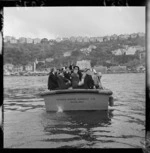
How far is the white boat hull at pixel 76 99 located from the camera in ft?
12.7

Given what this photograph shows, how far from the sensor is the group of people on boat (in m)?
3.88

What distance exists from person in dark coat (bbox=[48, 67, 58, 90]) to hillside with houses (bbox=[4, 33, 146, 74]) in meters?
0.09

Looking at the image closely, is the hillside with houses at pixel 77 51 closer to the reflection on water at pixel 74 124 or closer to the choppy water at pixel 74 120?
the choppy water at pixel 74 120

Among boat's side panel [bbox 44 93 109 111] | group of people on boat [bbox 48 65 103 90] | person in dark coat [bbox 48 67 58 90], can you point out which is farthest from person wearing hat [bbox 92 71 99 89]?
person in dark coat [bbox 48 67 58 90]

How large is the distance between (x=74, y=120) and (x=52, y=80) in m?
0.57

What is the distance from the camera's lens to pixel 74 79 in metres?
3.93

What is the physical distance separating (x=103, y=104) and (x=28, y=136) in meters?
1.00

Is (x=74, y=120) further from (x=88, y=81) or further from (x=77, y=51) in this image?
(x=77, y=51)

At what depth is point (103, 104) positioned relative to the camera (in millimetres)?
3912

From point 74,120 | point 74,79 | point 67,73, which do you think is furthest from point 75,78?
point 74,120

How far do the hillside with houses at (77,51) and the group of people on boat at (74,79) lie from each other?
0.29 ft

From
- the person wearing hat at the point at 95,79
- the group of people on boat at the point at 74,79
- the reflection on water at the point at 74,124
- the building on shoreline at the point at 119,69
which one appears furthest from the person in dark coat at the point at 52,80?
the building on shoreline at the point at 119,69

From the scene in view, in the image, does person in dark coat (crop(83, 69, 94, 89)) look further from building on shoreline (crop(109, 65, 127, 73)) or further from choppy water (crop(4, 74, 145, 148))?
building on shoreline (crop(109, 65, 127, 73))

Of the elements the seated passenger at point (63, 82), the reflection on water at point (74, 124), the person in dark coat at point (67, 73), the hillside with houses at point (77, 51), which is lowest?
the reflection on water at point (74, 124)
